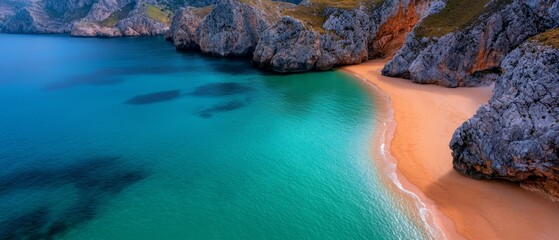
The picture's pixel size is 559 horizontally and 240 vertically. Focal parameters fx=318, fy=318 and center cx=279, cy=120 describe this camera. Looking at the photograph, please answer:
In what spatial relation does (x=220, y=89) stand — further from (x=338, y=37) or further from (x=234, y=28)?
(x=234, y=28)

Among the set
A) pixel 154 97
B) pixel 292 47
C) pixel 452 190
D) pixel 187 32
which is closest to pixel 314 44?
pixel 292 47

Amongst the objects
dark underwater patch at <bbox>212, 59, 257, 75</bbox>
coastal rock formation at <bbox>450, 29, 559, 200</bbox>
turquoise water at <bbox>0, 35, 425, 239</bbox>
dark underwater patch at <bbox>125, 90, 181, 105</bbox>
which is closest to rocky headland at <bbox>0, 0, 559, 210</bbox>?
coastal rock formation at <bbox>450, 29, 559, 200</bbox>

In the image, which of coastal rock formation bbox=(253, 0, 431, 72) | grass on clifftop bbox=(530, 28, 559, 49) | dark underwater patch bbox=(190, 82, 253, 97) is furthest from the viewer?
coastal rock formation bbox=(253, 0, 431, 72)

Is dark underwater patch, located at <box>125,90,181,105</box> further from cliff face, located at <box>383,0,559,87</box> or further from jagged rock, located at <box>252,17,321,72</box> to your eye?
cliff face, located at <box>383,0,559,87</box>

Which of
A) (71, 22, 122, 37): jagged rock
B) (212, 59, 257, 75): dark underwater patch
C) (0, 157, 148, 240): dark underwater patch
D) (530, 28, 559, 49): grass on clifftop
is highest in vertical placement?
(530, 28, 559, 49): grass on clifftop

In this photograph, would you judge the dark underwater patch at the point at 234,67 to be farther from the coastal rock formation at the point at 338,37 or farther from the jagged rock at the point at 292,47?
the jagged rock at the point at 292,47

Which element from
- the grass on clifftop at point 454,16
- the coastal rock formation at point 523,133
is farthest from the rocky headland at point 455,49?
the grass on clifftop at point 454,16
